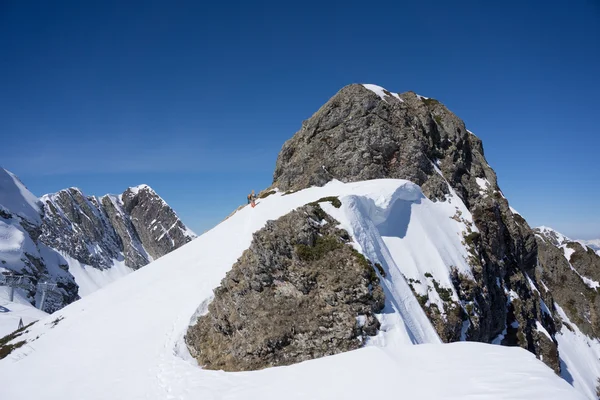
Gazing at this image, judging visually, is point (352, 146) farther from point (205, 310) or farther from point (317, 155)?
point (205, 310)

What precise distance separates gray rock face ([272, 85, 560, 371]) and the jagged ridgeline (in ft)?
0.40

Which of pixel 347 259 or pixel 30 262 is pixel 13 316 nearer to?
pixel 347 259

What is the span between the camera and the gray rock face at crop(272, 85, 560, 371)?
3281 centimetres

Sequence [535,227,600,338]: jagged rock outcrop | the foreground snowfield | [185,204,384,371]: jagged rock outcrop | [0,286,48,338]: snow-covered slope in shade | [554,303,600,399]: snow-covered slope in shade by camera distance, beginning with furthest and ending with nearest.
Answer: [535,227,600,338]: jagged rock outcrop, [0,286,48,338]: snow-covered slope in shade, [554,303,600,399]: snow-covered slope in shade, [185,204,384,371]: jagged rock outcrop, the foreground snowfield

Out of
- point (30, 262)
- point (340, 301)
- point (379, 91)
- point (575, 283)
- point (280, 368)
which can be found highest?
point (30, 262)

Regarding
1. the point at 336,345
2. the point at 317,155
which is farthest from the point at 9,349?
the point at 317,155

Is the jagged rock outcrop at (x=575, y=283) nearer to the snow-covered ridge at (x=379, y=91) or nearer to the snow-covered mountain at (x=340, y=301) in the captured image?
the snow-covered mountain at (x=340, y=301)

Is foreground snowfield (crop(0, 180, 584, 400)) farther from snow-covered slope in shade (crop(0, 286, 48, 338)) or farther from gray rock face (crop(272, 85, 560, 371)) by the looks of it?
snow-covered slope in shade (crop(0, 286, 48, 338))

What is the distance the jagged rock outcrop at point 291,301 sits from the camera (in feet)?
52.4

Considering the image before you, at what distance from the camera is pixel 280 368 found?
13.7m

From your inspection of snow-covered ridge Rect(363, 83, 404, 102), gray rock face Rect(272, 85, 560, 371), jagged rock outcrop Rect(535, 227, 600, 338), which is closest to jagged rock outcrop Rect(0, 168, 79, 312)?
gray rock face Rect(272, 85, 560, 371)

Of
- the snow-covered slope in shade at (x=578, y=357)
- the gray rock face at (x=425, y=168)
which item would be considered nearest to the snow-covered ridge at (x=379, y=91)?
the gray rock face at (x=425, y=168)

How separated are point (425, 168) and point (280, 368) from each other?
90.4 ft

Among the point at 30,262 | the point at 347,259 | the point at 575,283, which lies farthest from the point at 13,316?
the point at 575,283
